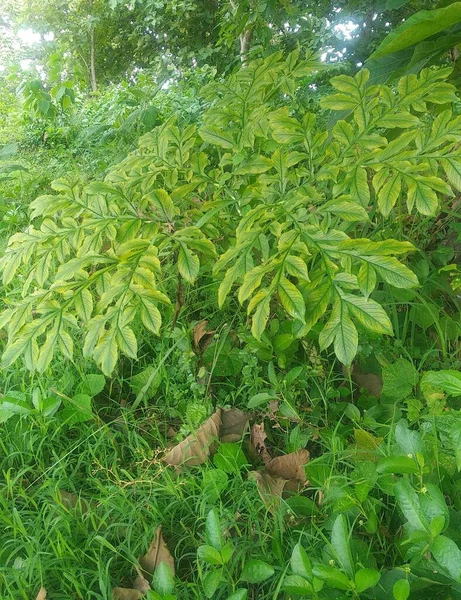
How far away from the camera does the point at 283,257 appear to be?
4.11 ft

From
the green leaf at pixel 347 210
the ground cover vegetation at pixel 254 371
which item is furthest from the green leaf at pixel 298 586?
the green leaf at pixel 347 210

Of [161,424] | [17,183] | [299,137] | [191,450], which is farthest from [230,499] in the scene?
[17,183]

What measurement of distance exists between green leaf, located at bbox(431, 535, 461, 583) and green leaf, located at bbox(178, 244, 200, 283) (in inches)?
29.0

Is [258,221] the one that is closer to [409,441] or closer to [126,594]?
[409,441]

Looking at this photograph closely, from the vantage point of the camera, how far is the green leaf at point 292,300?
118 cm

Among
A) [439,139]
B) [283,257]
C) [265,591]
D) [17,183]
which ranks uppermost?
[439,139]

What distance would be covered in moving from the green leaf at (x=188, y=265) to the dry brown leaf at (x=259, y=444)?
0.46 m

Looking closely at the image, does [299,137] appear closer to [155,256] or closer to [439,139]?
[439,139]

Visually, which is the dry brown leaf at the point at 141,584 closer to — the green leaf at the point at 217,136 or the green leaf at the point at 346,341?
the green leaf at the point at 346,341

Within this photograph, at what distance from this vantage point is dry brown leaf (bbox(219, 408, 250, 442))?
1517mm

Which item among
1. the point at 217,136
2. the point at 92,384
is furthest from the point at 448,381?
the point at 92,384

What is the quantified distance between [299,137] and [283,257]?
1.19 feet

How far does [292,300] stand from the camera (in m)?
1.20

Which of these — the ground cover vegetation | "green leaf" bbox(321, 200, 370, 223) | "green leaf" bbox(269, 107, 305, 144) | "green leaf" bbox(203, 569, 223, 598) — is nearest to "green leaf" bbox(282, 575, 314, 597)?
the ground cover vegetation
